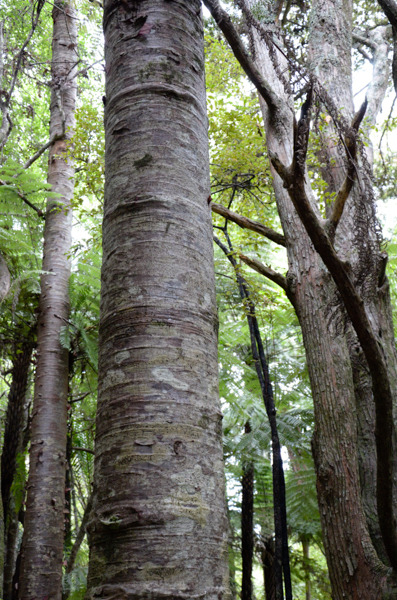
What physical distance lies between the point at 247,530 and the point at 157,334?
7133mm

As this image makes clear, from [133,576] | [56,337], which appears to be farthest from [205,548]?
[56,337]

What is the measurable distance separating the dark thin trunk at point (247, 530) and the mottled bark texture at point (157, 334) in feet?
21.6

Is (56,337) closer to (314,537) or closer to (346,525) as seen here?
(346,525)

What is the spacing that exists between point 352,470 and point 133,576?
10.5 feet

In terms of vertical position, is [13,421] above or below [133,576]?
above

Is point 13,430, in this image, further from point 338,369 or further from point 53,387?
point 338,369

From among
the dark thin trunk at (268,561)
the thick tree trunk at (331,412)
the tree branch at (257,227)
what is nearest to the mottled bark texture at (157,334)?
the thick tree trunk at (331,412)

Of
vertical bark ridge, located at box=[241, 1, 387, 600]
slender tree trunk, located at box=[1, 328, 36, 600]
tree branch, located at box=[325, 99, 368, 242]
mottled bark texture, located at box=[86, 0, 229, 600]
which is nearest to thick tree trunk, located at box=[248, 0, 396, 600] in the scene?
vertical bark ridge, located at box=[241, 1, 387, 600]

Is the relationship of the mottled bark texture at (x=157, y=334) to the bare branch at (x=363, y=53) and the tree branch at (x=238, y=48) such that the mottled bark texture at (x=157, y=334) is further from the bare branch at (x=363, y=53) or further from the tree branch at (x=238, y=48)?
the bare branch at (x=363, y=53)

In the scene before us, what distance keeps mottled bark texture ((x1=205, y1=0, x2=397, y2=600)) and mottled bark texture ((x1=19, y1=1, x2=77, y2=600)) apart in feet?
7.38

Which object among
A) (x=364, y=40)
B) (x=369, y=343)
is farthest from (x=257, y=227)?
(x=364, y=40)

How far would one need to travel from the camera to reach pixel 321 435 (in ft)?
12.7

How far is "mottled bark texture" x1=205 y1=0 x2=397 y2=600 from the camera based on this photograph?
10.2 feet

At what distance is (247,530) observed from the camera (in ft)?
23.7
